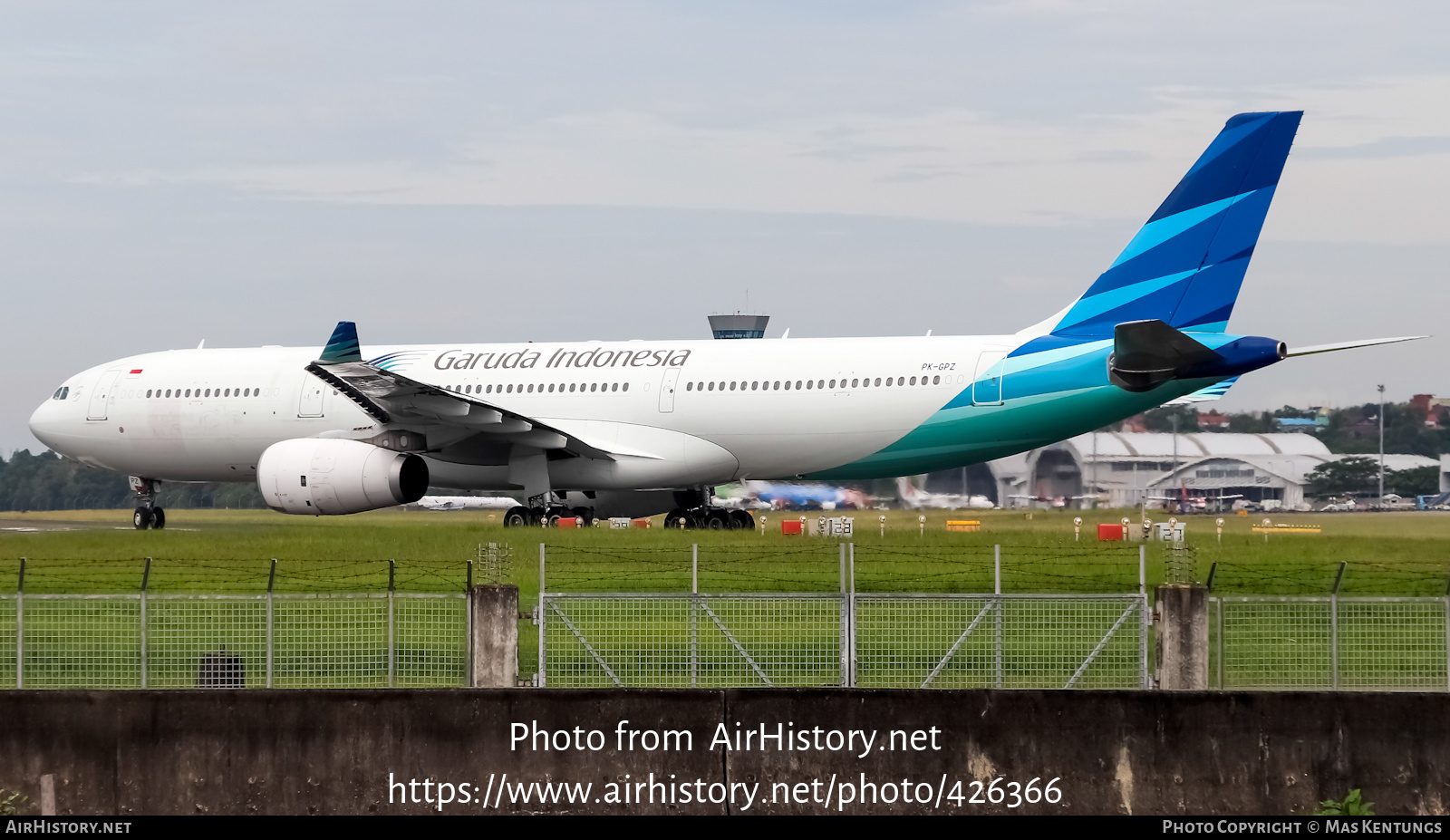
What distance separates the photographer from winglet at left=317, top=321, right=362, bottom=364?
27984 mm

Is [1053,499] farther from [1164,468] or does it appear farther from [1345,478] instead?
[1345,478]

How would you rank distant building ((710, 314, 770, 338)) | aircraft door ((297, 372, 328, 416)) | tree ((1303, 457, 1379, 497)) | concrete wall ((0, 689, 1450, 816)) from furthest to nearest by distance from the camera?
distant building ((710, 314, 770, 338)) → tree ((1303, 457, 1379, 497)) → aircraft door ((297, 372, 328, 416)) → concrete wall ((0, 689, 1450, 816))

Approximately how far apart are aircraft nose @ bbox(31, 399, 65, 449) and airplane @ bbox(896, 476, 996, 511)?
16639mm

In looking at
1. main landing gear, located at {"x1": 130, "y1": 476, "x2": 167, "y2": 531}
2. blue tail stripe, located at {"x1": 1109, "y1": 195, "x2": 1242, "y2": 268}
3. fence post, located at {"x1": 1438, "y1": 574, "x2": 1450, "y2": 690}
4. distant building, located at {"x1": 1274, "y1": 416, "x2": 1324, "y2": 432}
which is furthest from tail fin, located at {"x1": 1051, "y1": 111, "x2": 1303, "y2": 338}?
main landing gear, located at {"x1": 130, "y1": 476, "x2": 167, "y2": 531}

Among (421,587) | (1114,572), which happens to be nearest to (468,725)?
(421,587)

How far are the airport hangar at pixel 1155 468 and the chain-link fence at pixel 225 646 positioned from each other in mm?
23096

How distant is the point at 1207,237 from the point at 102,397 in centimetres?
2067

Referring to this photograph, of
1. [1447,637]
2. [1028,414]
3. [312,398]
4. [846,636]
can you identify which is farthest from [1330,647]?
[312,398]

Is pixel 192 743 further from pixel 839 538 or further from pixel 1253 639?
pixel 839 538

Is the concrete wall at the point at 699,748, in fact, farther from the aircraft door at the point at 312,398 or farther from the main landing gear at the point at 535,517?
the aircraft door at the point at 312,398

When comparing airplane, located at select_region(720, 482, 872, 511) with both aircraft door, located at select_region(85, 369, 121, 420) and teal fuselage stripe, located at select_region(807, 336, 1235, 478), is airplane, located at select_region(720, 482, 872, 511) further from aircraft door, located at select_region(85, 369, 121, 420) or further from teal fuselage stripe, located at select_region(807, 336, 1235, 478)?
aircraft door, located at select_region(85, 369, 121, 420)

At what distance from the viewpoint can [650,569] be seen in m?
21.3

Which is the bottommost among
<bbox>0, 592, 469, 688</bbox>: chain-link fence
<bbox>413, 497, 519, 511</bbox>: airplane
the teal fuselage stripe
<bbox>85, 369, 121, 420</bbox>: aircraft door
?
<bbox>0, 592, 469, 688</bbox>: chain-link fence

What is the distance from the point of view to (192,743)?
11.4 m
